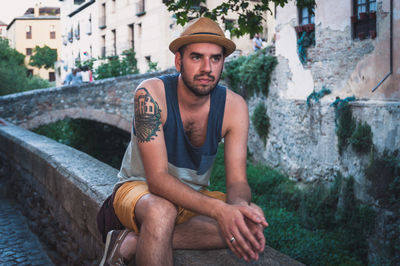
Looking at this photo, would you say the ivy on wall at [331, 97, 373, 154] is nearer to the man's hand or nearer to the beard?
the beard

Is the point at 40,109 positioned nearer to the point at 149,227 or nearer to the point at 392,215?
the point at 392,215

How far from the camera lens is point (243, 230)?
1.78 meters

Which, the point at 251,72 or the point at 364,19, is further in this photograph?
the point at 251,72

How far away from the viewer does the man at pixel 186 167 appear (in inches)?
71.7

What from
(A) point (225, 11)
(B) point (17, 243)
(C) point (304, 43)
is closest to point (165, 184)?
(A) point (225, 11)

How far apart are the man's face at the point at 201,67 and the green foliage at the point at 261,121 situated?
1037 cm

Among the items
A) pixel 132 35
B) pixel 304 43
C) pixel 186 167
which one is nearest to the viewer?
pixel 186 167

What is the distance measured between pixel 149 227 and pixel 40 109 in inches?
494

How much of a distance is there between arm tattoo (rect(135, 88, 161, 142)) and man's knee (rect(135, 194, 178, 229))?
0.99 feet

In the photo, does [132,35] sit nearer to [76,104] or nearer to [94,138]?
[94,138]

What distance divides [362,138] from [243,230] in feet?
23.1

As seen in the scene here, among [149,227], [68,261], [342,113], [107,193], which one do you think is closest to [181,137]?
[149,227]

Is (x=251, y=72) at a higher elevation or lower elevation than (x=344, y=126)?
higher

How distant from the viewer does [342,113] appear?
28.6ft
